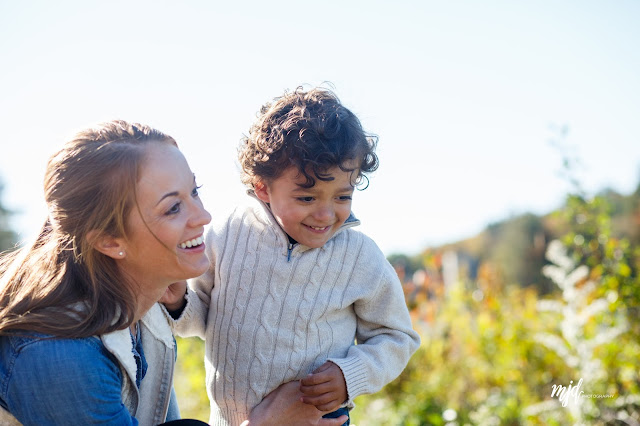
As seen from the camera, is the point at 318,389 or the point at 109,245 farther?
the point at 318,389

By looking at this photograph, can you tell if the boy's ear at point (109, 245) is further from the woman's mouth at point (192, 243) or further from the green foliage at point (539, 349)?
the green foliage at point (539, 349)

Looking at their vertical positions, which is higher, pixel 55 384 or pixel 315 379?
pixel 55 384

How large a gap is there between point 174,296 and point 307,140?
752 mm

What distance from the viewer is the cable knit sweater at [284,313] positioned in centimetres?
217

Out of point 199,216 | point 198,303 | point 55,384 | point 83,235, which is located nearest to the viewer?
point 55,384

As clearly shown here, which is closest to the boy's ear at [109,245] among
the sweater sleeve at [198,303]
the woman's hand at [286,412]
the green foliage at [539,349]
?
the sweater sleeve at [198,303]

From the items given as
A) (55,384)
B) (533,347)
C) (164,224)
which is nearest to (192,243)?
(164,224)

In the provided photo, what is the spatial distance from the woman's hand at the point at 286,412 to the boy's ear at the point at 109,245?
2.49ft

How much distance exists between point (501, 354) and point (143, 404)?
3604 millimetres

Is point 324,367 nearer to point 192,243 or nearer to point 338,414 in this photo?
point 338,414

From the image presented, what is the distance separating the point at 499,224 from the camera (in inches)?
548

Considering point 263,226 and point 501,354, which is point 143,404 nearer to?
point 263,226

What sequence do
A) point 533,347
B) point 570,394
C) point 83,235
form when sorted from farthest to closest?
1. point 533,347
2. point 570,394
3. point 83,235

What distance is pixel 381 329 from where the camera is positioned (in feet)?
7.59
